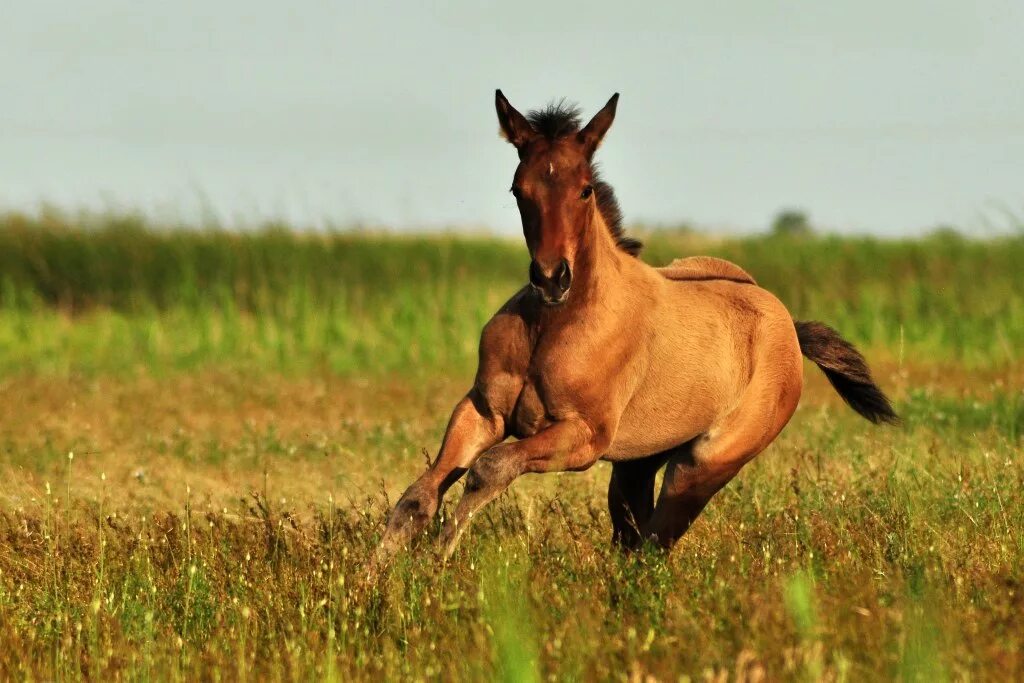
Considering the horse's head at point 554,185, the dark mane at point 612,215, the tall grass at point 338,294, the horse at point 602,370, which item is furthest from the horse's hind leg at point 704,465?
the tall grass at point 338,294

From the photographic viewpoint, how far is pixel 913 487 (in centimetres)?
852

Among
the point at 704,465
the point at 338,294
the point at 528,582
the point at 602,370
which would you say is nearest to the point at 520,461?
the point at 528,582

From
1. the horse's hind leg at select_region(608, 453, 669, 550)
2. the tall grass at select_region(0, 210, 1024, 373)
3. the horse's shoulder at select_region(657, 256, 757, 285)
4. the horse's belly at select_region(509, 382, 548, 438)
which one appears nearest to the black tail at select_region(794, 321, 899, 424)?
the horse's shoulder at select_region(657, 256, 757, 285)

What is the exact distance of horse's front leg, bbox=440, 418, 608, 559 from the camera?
621 cm

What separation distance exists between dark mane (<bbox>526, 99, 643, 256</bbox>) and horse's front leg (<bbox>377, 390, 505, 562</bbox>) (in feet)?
4.08

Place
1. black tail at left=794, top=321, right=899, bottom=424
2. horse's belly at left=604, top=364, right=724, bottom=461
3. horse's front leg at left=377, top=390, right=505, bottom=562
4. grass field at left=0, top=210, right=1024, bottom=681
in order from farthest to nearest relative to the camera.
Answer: black tail at left=794, top=321, right=899, bottom=424
horse's belly at left=604, top=364, right=724, bottom=461
horse's front leg at left=377, top=390, right=505, bottom=562
grass field at left=0, top=210, right=1024, bottom=681

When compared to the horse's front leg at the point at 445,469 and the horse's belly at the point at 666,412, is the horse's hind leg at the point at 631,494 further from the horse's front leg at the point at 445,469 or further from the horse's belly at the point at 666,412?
the horse's front leg at the point at 445,469

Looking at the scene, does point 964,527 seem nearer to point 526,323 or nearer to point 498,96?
point 526,323

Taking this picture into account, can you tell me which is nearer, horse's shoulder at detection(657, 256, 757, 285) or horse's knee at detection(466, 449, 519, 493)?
horse's knee at detection(466, 449, 519, 493)

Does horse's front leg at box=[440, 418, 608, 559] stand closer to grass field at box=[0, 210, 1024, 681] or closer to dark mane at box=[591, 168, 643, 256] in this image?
grass field at box=[0, 210, 1024, 681]

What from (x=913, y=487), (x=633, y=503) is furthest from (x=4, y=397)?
(x=913, y=487)

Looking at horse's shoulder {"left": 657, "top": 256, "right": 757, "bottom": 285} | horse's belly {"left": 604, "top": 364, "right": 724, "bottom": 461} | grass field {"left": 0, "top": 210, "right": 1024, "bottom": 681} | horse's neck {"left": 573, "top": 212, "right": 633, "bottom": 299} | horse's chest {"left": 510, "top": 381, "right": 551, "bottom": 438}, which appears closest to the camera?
grass field {"left": 0, "top": 210, "right": 1024, "bottom": 681}

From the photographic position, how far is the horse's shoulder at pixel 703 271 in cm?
782

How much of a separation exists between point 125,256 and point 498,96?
16858 mm
